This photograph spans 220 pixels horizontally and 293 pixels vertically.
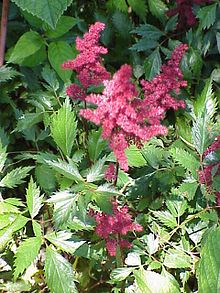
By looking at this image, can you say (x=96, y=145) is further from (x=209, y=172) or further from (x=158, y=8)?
(x=158, y=8)

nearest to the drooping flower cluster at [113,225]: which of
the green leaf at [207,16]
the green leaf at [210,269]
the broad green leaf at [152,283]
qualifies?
the broad green leaf at [152,283]

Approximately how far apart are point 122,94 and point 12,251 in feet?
3.35

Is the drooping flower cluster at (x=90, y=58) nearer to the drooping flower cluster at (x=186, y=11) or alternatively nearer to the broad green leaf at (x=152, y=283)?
the broad green leaf at (x=152, y=283)

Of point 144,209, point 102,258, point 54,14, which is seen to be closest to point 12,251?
point 102,258

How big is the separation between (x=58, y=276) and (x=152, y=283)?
0.29 metres

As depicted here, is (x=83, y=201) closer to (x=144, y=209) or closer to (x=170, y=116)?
(x=144, y=209)

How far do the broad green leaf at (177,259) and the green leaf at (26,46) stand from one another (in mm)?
920

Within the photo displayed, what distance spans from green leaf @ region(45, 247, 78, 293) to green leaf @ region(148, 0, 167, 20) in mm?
1190

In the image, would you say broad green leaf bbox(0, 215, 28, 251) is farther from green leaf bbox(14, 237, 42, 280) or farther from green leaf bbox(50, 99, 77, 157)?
green leaf bbox(50, 99, 77, 157)

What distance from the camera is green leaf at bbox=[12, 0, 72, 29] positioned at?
1325 millimetres

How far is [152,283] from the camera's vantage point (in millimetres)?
1593

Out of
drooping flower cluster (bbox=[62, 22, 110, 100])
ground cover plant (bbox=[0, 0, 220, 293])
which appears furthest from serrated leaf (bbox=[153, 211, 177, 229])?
drooping flower cluster (bbox=[62, 22, 110, 100])

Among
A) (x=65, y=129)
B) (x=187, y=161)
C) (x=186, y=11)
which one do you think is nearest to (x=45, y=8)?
(x=65, y=129)

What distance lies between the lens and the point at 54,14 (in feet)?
4.42
